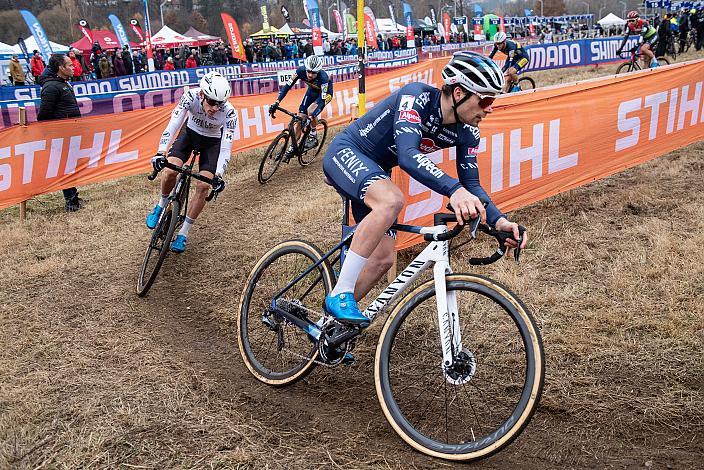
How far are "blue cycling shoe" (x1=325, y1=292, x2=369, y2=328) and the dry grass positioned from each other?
698mm

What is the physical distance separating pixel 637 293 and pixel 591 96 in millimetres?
3181

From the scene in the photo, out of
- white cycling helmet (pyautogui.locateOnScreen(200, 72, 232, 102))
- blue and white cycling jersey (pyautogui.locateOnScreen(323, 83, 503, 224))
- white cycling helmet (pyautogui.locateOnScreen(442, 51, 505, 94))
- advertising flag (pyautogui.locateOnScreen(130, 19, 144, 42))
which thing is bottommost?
blue and white cycling jersey (pyautogui.locateOnScreen(323, 83, 503, 224))

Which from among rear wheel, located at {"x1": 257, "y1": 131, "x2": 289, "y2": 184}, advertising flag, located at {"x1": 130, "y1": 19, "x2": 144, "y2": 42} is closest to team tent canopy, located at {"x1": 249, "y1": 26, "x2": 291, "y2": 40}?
advertising flag, located at {"x1": 130, "y1": 19, "x2": 144, "y2": 42}

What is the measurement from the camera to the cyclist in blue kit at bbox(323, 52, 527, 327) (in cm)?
336

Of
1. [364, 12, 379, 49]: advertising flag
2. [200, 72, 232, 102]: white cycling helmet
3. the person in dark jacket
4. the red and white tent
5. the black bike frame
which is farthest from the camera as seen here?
the red and white tent

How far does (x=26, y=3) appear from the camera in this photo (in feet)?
271

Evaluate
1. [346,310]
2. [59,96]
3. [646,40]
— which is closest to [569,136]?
[346,310]

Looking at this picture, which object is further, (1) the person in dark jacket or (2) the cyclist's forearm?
(1) the person in dark jacket

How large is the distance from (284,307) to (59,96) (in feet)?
25.5

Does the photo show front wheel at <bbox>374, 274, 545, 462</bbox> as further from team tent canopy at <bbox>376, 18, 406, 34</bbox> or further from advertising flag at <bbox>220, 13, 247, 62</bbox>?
team tent canopy at <bbox>376, 18, 406, 34</bbox>

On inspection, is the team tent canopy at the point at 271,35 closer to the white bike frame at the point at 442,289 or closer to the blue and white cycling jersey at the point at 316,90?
the blue and white cycling jersey at the point at 316,90

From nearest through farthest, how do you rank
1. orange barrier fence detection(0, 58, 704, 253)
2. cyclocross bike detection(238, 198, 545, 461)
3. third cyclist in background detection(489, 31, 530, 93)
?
cyclocross bike detection(238, 198, 545, 461)
orange barrier fence detection(0, 58, 704, 253)
third cyclist in background detection(489, 31, 530, 93)

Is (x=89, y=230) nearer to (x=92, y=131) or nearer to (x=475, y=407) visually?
(x=92, y=131)

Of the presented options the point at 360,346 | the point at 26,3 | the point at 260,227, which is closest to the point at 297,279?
the point at 360,346
